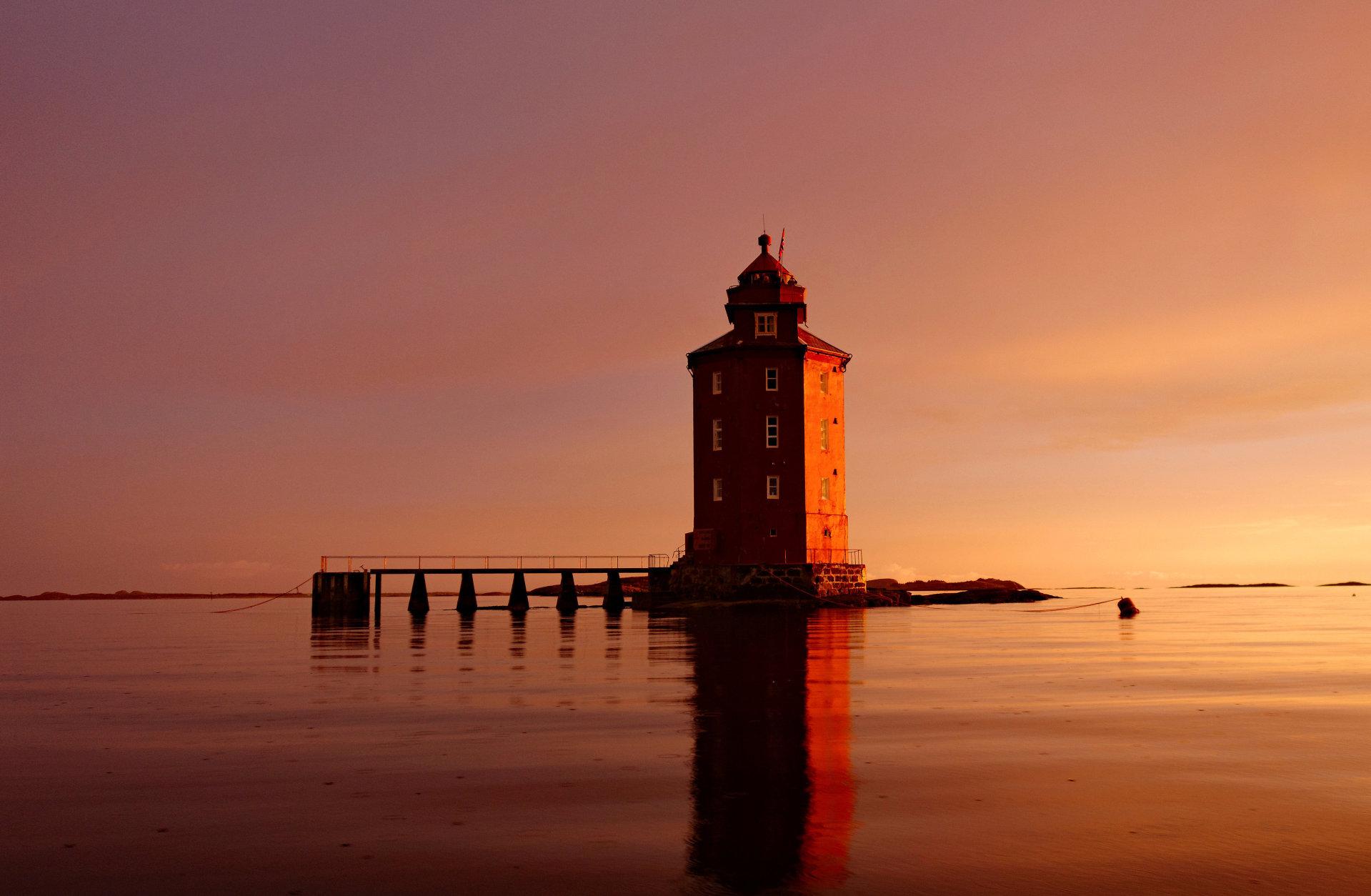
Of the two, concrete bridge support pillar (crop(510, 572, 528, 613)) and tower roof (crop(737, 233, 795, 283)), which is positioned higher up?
tower roof (crop(737, 233, 795, 283))

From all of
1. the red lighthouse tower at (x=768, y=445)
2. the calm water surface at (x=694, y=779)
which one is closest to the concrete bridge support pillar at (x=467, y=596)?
the red lighthouse tower at (x=768, y=445)

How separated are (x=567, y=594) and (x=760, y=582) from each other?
16393 millimetres

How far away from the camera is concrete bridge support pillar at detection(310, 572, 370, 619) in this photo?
66.1 metres

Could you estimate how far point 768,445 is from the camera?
2576 inches

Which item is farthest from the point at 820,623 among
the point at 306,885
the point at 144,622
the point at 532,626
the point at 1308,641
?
the point at 144,622

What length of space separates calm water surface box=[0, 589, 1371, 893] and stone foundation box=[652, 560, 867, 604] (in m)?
38.5

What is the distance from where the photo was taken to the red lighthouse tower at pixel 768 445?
6500 cm

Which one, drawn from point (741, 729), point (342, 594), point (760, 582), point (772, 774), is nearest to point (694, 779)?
point (772, 774)

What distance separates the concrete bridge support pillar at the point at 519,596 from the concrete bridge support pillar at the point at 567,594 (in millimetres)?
2574

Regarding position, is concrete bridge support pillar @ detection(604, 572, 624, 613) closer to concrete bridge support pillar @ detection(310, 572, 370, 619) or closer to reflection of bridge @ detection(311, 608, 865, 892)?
concrete bridge support pillar @ detection(310, 572, 370, 619)

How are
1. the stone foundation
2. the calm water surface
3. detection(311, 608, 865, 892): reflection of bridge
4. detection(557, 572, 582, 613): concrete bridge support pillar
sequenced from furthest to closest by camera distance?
1. detection(557, 572, 582, 613): concrete bridge support pillar
2. the stone foundation
3. detection(311, 608, 865, 892): reflection of bridge
4. the calm water surface

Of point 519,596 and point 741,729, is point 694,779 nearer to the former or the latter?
point 741,729

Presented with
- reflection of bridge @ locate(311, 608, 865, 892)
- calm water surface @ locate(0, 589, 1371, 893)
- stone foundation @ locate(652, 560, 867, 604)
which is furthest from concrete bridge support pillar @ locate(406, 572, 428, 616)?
calm water surface @ locate(0, 589, 1371, 893)

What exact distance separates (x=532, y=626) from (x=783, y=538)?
61.9 feet
